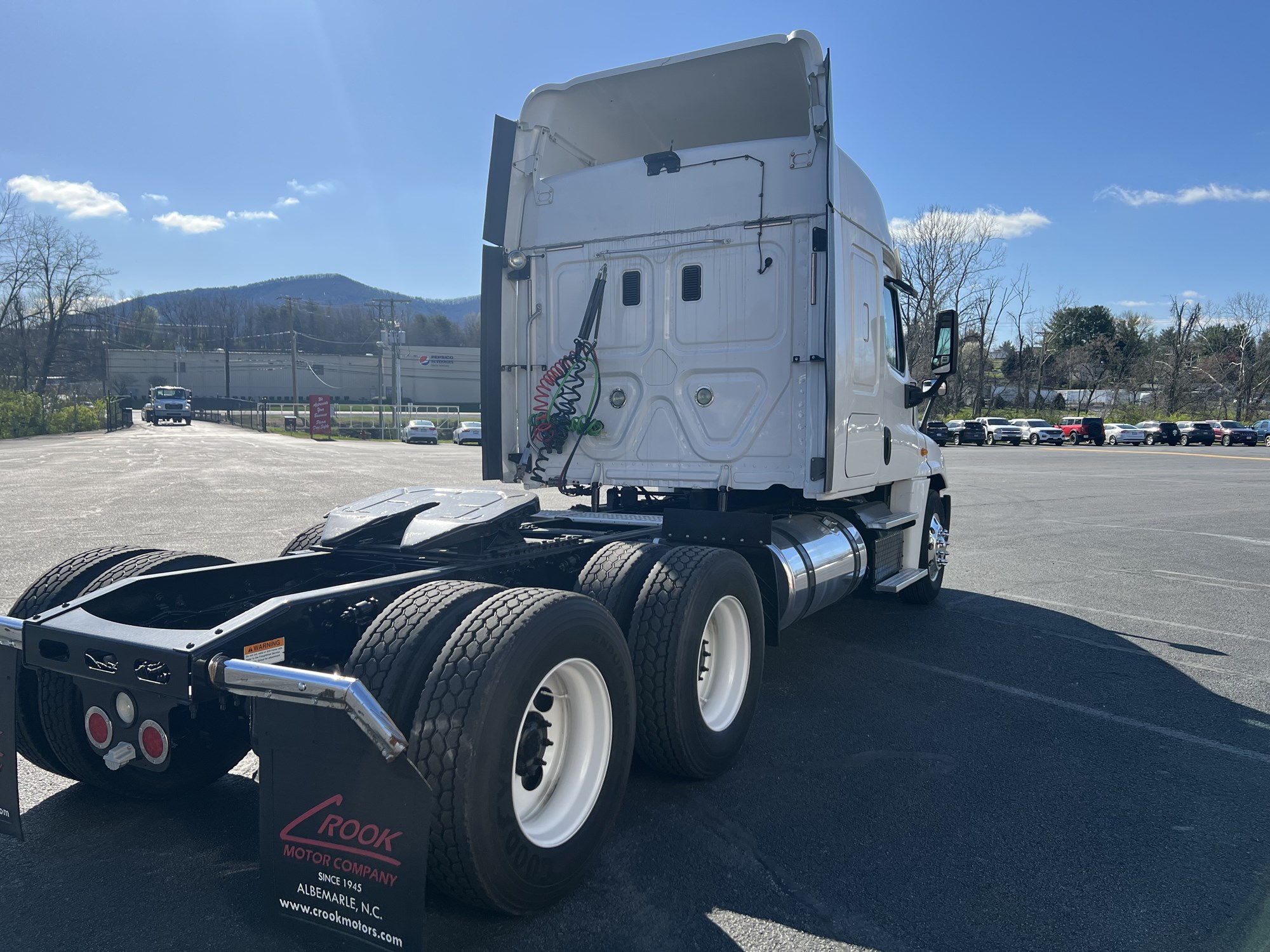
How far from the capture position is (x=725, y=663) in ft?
13.6

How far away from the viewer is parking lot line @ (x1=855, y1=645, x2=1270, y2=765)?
4.37 meters

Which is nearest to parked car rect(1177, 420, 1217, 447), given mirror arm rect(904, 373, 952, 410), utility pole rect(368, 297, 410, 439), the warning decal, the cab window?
utility pole rect(368, 297, 410, 439)

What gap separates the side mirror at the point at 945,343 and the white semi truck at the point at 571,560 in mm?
44

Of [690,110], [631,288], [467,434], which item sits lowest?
[467,434]

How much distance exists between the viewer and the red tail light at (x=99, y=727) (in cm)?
282

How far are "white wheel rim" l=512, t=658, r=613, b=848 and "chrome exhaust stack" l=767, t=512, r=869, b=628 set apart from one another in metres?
1.85

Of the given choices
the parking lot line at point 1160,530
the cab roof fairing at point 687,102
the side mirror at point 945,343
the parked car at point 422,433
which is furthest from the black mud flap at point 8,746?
the parked car at point 422,433

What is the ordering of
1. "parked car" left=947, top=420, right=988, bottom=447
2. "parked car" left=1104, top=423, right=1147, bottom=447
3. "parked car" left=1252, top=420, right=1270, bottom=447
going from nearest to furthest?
1. "parked car" left=1252, top=420, right=1270, bottom=447
2. "parked car" left=947, top=420, right=988, bottom=447
3. "parked car" left=1104, top=423, right=1147, bottom=447

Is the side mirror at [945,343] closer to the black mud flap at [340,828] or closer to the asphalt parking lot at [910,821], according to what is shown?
the asphalt parking lot at [910,821]

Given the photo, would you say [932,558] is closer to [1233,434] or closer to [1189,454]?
[1189,454]

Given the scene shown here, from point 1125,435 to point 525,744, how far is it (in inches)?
2291

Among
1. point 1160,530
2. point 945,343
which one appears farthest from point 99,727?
point 1160,530

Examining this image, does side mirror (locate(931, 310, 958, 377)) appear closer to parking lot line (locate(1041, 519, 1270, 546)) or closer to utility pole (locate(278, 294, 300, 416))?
parking lot line (locate(1041, 519, 1270, 546))

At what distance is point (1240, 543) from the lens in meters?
11.7
